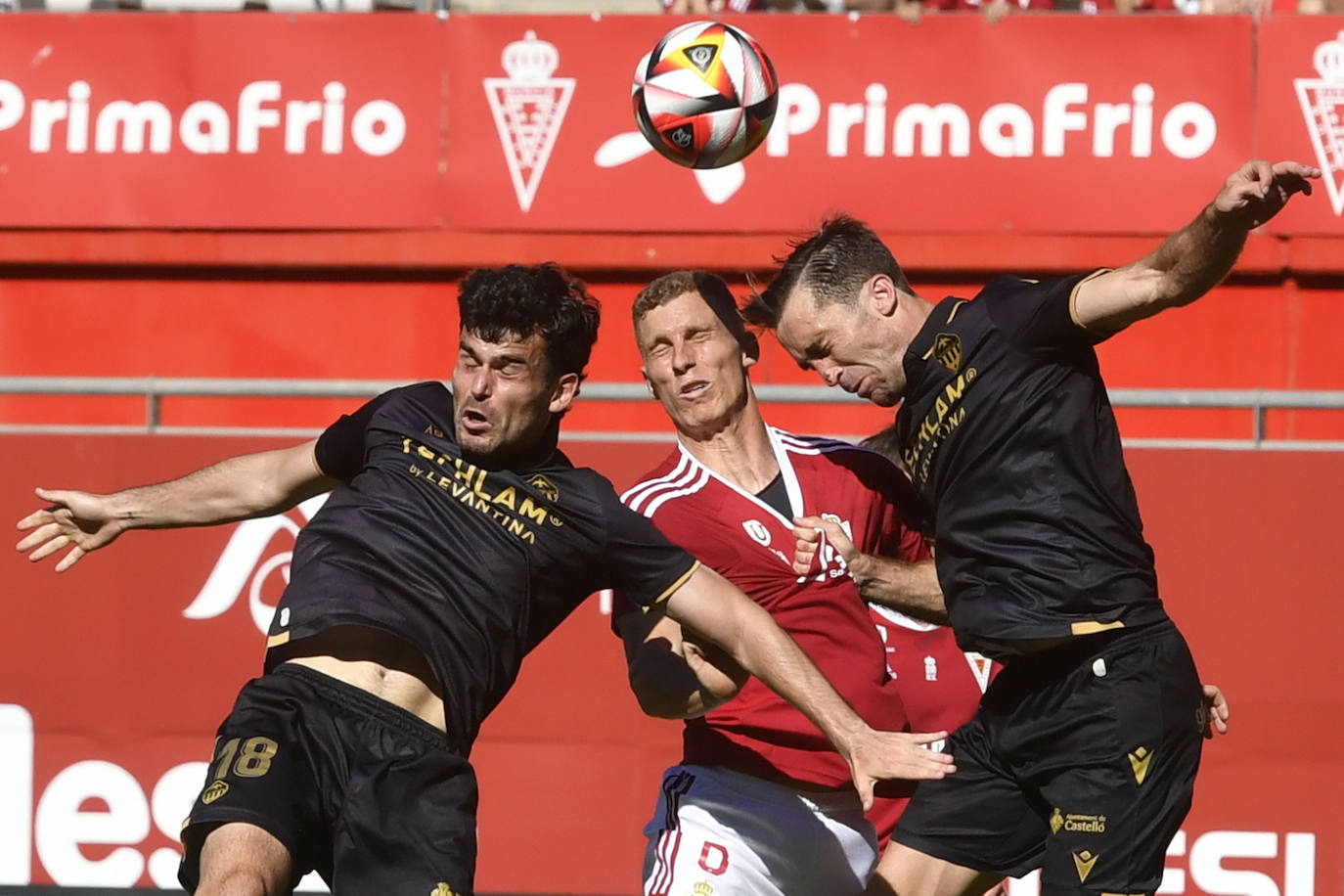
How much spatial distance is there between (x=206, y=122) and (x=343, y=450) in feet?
18.6

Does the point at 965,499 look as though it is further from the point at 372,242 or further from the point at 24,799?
the point at 372,242

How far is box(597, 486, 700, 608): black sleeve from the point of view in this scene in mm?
4629

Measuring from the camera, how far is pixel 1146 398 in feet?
22.2

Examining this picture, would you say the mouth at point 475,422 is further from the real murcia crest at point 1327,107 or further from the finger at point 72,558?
the real murcia crest at point 1327,107

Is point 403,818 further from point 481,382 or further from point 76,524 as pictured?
point 76,524

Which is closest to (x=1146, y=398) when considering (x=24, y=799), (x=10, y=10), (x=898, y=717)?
(x=898, y=717)

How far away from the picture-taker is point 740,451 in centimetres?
534

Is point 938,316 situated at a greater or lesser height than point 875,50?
lesser

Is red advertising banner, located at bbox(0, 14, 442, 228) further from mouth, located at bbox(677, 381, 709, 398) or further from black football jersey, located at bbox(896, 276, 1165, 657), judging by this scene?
black football jersey, located at bbox(896, 276, 1165, 657)

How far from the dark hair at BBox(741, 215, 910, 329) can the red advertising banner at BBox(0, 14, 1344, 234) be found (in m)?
4.58

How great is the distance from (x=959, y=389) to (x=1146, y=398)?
2.44 meters

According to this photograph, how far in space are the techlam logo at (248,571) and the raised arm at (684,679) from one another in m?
2.49

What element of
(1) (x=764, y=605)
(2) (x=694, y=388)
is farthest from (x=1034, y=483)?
(2) (x=694, y=388)

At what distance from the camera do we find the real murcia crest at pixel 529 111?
32.1 ft
